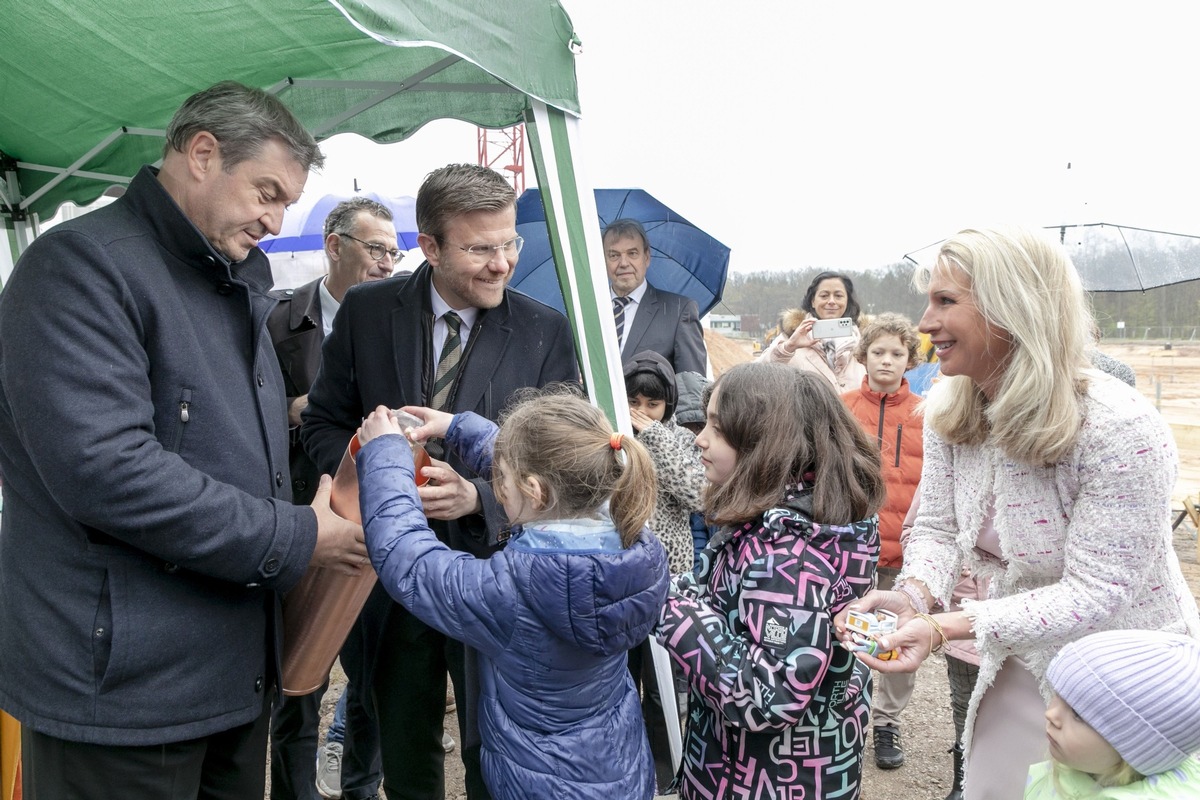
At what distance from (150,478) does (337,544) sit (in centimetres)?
41

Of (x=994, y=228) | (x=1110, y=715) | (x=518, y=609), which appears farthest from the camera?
(x=994, y=228)

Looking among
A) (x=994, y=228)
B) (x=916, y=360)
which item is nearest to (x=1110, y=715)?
(x=994, y=228)

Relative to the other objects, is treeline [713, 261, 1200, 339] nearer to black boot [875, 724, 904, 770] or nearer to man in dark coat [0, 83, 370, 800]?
black boot [875, 724, 904, 770]

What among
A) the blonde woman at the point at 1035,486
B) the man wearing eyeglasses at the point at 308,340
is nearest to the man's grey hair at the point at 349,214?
the man wearing eyeglasses at the point at 308,340

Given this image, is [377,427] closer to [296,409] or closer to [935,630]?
[935,630]

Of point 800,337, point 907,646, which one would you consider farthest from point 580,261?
point 800,337

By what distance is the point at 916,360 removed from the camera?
399cm

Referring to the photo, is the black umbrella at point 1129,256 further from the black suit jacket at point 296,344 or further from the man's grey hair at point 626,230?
the black suit jacket at point 296,344

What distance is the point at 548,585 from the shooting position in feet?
4.88

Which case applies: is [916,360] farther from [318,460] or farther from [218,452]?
[218,452]

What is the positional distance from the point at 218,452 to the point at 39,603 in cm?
37

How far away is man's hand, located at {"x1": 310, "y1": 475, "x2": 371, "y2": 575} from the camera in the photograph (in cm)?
164

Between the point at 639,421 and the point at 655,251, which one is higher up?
the point at 655,251

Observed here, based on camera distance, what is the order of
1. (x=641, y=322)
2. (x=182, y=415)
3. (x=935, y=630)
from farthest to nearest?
(x=641, y=322)
(x=935, y=630)
(x=182, y=415)
